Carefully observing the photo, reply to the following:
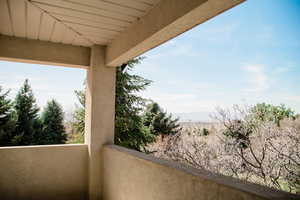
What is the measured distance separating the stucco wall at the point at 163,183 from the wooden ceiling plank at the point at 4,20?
188cm

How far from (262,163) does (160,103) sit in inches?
386

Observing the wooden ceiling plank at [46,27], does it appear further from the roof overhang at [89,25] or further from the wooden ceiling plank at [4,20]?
the wooden ceiling plank at [4,20]

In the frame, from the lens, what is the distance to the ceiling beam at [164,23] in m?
1.37

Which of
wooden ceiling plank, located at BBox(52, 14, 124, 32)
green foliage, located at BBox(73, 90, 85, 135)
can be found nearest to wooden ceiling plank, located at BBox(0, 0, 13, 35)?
wooden ceiling plank, located at BBox(52, 14, 124, 32)

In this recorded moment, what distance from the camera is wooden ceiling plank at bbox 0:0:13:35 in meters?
1.96

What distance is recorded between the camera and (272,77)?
11992 millimetres

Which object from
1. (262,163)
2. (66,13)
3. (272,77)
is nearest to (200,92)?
(272,77)

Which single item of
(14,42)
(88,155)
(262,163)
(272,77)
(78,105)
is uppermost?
(272,77)

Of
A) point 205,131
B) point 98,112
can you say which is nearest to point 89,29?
point 98,112

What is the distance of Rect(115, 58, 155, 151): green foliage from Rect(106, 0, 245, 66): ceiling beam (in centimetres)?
430

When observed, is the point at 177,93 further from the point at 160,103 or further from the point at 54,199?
the point at 54,199

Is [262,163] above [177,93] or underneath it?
underneath

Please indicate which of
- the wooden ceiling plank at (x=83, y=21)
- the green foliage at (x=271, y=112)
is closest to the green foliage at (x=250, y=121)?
the green foliage at (x=271, y=112)

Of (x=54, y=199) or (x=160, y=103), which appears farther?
(x=160, y=103)
